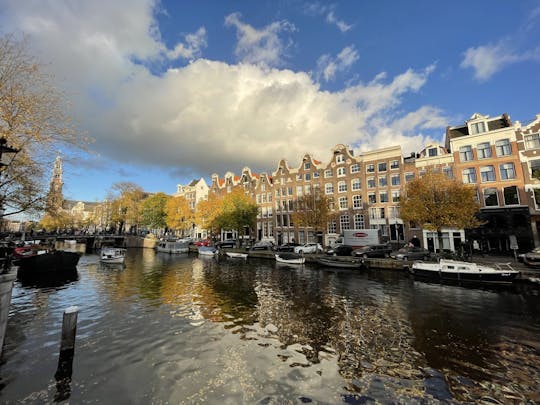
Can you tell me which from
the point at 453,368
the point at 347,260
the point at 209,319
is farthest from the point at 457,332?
the point at 347,260

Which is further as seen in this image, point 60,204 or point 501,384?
point 60,204

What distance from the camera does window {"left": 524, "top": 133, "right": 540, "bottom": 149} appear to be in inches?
1299

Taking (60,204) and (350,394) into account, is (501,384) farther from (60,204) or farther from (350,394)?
(60,204)

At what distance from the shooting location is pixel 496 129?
118 feet

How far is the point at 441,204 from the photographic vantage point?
2883 cm

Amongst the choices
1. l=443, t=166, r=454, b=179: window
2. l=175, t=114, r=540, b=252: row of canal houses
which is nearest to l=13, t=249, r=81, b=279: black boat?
l=175, t=114, r=540, b=252: row of canal houses

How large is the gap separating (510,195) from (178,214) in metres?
72.0

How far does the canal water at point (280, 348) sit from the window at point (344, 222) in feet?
94.3

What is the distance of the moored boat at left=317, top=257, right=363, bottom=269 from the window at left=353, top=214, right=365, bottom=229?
53.7 feet

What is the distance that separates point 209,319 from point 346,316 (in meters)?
7.79

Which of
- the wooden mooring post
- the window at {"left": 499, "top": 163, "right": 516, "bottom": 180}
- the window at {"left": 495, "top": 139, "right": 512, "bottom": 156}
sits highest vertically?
the window at {"left": 495, "top": 139, "right": 512, "bottom": 156}

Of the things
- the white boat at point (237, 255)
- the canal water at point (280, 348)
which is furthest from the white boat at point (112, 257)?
the canal water at point (280, 348)

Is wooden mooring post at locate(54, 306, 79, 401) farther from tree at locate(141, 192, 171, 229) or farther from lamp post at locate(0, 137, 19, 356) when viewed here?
tree at locate(141, 192, 171, 229)

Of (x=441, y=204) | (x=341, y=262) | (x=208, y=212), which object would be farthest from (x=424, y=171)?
(x=208, y=212)
